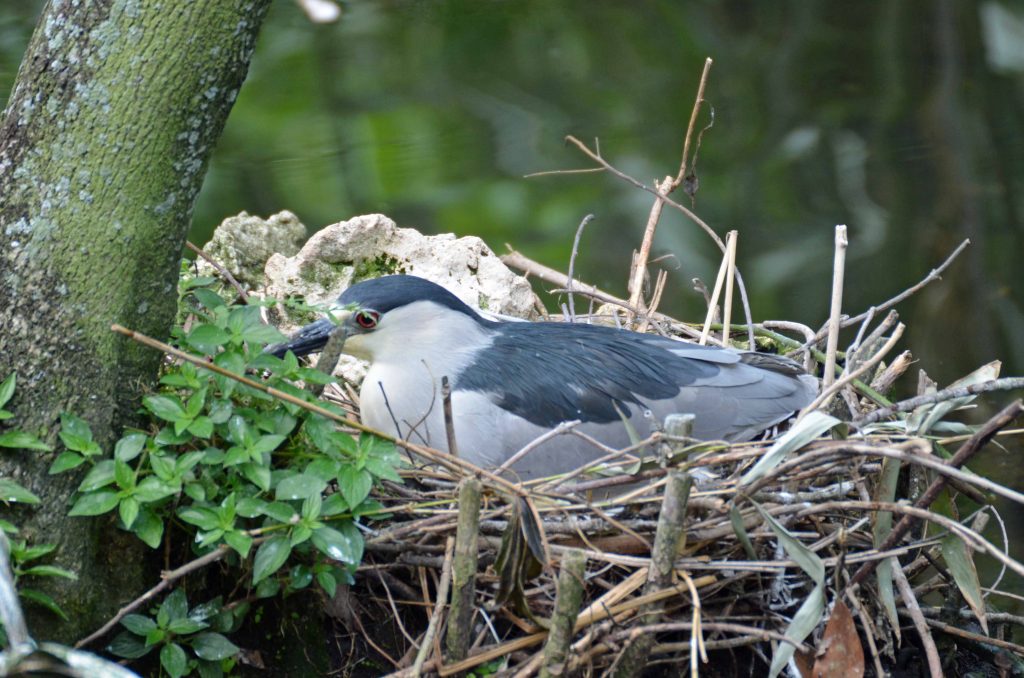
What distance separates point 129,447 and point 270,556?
1.01 ft

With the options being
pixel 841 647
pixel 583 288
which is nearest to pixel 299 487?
pixel 841 647

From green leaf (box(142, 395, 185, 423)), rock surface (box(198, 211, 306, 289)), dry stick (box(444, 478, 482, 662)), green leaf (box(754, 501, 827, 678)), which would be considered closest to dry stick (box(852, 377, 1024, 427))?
green leaf (box(754, 501, 827, 678))

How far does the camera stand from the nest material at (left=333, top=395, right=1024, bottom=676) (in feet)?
6.82

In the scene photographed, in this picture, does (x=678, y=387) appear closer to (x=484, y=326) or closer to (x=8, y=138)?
(x=484, y=326)

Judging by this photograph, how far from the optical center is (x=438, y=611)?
2.19 m

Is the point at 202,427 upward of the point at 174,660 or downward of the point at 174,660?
upward

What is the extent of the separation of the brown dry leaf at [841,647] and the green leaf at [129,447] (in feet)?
4.23

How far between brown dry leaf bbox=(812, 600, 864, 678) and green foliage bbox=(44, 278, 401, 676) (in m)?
0.87

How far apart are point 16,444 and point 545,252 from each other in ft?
12.6

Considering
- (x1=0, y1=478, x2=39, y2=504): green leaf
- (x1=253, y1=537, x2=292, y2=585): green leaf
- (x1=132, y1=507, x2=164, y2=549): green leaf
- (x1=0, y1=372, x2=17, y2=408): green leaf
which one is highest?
(x1=0, y1=372, x2=17, y2=408): green leaf

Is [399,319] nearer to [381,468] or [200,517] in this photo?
[381,468]

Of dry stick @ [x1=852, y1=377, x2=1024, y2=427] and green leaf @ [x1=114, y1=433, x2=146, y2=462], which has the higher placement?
dry stick @ [x1=852, y1=377, x2=1024, y2=427]

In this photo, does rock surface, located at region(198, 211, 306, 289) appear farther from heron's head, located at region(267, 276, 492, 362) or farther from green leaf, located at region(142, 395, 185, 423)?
green leaf, located at region(142, 395, 185, 423)

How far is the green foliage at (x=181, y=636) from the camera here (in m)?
2.09
